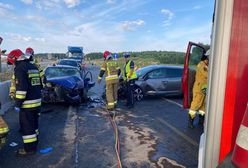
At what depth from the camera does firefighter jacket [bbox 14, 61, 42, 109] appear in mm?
5305

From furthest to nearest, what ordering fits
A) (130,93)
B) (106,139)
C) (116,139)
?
(130,93) → (106,139) → (116,139)

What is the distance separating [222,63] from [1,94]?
877 cm

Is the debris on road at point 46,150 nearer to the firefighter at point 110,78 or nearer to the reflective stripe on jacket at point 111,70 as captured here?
the firefighter at point 110,78

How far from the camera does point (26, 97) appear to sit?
5.50 m

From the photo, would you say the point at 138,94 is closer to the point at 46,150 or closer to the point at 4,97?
the point at 4,97

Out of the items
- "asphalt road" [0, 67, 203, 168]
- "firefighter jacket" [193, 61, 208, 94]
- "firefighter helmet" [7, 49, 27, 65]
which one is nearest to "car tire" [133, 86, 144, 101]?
"asphalt road" [0, 67, 203, 168]

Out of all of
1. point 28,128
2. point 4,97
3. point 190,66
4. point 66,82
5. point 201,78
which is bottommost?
point 4,97

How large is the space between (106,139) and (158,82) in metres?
6.52

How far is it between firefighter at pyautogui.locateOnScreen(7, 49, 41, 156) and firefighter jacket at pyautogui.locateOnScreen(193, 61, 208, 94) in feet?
11.5

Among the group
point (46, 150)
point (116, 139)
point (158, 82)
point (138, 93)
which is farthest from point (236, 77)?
point (158, 82)

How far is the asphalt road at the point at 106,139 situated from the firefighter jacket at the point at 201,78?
1.13 metres

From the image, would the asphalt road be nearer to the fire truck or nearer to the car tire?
the car tire

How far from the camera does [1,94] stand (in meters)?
9.37

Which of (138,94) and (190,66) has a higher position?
(190,66)
